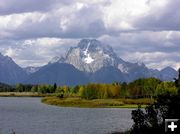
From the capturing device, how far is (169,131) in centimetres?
4509

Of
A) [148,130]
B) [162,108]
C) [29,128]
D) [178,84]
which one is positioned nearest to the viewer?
[148,130]

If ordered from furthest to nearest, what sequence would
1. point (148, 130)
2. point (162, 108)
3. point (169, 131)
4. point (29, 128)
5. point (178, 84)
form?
point (29, 128) → point (178, 84) → point (162, 108) → point (148, 130) → point (169, 131)

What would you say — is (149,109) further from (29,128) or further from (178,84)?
(29,128)

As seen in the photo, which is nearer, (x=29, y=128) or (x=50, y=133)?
(x=50, y=133)

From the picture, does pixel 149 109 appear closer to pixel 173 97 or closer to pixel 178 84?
pixel 173 97

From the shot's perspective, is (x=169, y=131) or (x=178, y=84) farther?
(x=178, y=84)

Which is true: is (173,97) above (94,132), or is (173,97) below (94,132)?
above

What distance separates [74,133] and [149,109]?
28.2 metres

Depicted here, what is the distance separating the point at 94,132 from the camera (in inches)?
3314

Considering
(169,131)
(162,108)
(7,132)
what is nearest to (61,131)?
(7,132)

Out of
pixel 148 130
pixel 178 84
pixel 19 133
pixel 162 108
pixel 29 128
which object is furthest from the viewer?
pixel 29 128

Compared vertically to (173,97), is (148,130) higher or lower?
lower

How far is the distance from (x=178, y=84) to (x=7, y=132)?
33142 mm

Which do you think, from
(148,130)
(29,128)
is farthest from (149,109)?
(29,128)
